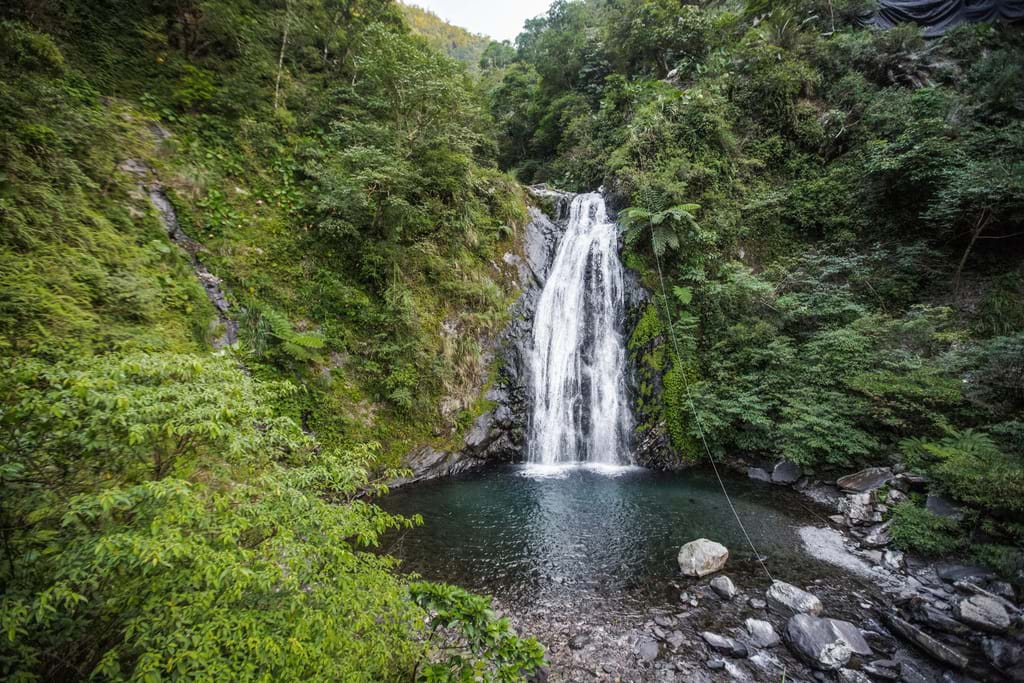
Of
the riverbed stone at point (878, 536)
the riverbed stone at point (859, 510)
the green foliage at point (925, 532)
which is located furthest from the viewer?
the riverbed stone at point (859, 510)

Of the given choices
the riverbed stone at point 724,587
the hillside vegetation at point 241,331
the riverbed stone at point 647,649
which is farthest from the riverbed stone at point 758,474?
the hillside vegetation at point 241,331

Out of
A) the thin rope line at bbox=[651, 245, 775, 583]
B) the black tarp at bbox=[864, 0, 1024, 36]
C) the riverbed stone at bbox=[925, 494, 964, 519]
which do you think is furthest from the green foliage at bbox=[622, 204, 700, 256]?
the black tarp at bbox=[864, 0, 1024, 36]

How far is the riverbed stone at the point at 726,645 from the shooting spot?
372 cm

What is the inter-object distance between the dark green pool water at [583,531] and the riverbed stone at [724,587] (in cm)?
48

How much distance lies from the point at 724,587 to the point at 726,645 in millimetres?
940

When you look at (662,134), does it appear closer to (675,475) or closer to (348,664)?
(675,475)

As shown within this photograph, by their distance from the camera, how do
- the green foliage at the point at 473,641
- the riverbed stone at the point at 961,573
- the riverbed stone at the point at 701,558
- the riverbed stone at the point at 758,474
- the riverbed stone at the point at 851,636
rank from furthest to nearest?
the riverbed stone at the point at 758,474
the riverbed stone at the point at 701,558
the riverbed stone at the point at 961,573
the riverbed stone at the point at 851,636
the green foliage at the point at 473,641

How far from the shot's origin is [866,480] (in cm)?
666

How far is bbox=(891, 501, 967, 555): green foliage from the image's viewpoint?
4836 millimetres

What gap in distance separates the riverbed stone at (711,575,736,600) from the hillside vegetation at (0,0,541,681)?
313cm

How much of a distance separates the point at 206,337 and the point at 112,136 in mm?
4121

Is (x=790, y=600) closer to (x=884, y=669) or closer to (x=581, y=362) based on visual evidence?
(x=884, y=669)

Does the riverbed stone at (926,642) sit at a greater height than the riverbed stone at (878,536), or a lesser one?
lesser

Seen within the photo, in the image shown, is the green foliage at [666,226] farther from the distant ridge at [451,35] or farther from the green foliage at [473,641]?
the distant ridge at [451,35]
